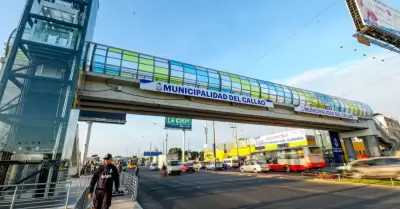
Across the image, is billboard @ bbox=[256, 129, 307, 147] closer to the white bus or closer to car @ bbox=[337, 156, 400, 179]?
the white bus

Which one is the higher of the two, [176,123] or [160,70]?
[176,123]

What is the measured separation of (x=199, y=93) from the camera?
14.8 m

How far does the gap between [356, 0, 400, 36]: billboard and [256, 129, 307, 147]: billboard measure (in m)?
13.7

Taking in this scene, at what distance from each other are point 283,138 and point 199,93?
19384mm

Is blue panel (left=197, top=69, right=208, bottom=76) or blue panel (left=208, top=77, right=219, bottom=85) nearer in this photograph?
blue panel (left=197, top=69, right=208, bottom=76)

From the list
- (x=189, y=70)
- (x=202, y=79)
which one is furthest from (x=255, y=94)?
(x=189, y=70)

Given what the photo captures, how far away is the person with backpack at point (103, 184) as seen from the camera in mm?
5504

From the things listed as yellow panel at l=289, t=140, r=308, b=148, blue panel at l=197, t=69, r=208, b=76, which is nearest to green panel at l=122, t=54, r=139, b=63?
blue panel at l=197, t=69, r=208, b=76

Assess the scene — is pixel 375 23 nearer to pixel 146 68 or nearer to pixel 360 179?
pixel 360 179

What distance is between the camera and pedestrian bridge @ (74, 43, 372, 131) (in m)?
12.5

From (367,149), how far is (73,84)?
36928mm

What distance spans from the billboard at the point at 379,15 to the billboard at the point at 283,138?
1366 cm

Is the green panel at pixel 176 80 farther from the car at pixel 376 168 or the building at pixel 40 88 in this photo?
the car at pixel 376 168

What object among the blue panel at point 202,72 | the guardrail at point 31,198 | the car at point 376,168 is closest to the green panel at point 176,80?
the blue panel at point 202,72
